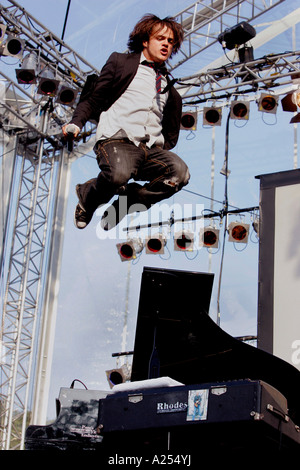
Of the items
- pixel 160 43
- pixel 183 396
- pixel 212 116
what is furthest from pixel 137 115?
pixel 212 116

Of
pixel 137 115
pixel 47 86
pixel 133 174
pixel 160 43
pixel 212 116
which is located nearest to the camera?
pixel 133 174

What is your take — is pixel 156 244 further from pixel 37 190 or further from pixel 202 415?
pixel 202 415

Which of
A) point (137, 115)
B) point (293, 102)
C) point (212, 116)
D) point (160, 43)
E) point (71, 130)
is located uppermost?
point (212, 116)

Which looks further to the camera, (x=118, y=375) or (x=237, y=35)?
(x=118, y=375)

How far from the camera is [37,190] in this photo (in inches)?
403

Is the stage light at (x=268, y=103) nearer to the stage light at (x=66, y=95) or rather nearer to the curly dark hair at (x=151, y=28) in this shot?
the stage light at (x=66, y=95)

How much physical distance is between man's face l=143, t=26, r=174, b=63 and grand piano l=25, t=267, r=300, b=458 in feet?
3.85

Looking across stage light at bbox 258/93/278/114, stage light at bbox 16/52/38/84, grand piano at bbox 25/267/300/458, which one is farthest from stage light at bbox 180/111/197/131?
grand piano at bbox 25/267/300/458

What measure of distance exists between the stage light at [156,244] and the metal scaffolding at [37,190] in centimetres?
143

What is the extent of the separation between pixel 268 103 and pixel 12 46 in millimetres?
3408

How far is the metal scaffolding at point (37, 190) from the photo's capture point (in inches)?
363

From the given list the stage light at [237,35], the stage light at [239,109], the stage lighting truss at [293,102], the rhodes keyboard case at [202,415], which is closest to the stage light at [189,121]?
the stage light at [239,109]

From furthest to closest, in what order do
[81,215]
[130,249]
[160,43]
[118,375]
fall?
[130,249] → [118,375] → [81,215] → [160,43]

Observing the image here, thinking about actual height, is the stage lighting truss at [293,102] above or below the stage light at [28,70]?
below
